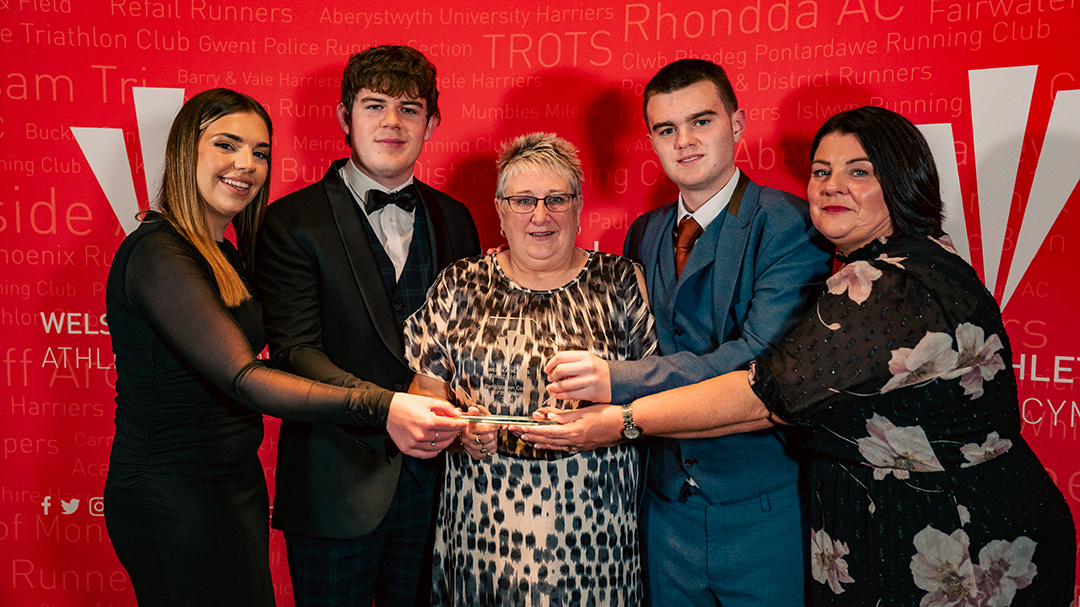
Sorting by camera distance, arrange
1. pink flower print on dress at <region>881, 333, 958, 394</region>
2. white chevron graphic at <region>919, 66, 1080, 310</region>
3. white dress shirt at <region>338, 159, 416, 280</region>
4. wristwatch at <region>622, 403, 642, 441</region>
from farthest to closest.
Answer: white chevron graphic at <region>919, 66, 1080, 310</region> < white dress shirt at <region>338, 159, 416, 280</region> < wristwatch at <region>622, 403, 642, 441</region> < pink flower print on dress at <region>881, 333, 958, 394</region>

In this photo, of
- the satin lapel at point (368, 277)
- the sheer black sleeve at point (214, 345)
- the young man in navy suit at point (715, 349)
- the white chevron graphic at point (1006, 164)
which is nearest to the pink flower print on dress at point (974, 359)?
the young man in navy suit at point (715, 349)

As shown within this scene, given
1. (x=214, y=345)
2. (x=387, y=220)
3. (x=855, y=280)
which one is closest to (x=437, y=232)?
(x=387, y=220)

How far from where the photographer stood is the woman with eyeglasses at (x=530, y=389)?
1.84 m

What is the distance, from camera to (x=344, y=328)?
207cm

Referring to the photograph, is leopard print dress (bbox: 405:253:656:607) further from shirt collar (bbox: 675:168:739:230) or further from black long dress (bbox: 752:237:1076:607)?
black long dress (bbox: 752:237:1076:607)

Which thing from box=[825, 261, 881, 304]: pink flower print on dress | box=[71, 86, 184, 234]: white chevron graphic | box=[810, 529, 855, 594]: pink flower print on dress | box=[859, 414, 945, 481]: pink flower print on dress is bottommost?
box=[810, 529, 855, 594]: pink flower print on dress

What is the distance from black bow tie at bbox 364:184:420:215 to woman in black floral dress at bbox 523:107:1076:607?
1.23 metres

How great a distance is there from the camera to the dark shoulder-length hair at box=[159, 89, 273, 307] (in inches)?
71.2

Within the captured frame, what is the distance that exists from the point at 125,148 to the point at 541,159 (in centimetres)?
201

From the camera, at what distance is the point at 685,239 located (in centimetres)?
207

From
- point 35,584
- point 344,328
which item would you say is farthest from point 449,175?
point 35,584

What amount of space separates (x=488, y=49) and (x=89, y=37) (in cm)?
170

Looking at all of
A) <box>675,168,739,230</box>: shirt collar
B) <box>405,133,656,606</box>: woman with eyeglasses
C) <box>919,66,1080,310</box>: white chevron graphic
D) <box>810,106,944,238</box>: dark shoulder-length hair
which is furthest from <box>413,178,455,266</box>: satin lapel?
<box>919,66,1080,310</box>: white chevron graphic

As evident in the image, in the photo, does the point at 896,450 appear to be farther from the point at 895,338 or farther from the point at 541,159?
the point at 541,159
